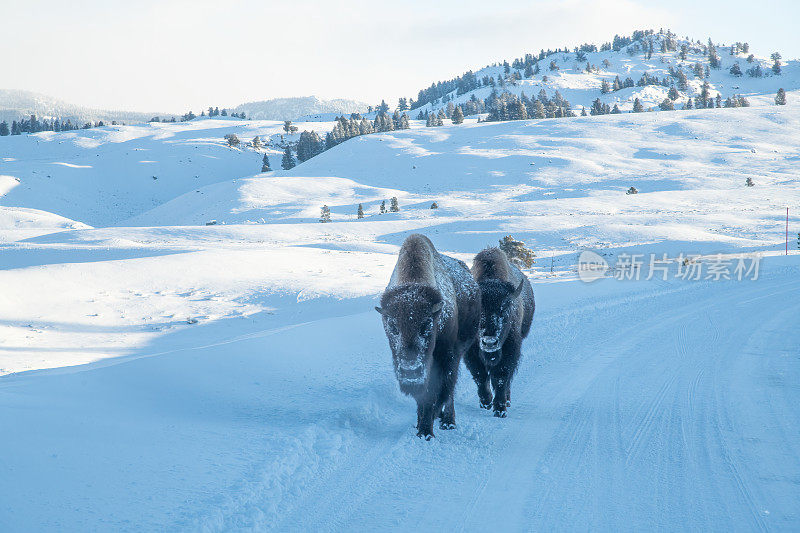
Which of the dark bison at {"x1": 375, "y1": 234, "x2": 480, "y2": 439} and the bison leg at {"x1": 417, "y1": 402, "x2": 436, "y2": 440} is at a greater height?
the dark bison at {"x1": 375, "y1": 234, "x2": 480, "y2": 439}

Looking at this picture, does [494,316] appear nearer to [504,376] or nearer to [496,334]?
[496,334]

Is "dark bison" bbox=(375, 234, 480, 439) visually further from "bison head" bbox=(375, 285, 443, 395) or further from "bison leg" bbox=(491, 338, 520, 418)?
"bison leg" bbox=(491, 338, 520, 418)

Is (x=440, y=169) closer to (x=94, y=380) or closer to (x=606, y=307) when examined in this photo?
(x=606, y=307)

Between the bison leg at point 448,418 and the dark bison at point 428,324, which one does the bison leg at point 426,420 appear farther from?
the bison leg at point 448,418

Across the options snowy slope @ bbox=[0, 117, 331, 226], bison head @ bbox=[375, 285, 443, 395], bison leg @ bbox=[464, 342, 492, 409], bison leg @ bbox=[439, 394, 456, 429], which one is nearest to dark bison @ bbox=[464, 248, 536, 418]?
bison leg @ bbox=[464, 342, 492, 409]

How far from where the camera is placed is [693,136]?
8069cm

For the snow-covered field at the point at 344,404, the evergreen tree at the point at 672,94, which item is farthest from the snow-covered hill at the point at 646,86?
the snow-covered field at the point at 344,404

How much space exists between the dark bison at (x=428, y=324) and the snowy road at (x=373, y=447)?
0.52m

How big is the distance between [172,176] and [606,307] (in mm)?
93354

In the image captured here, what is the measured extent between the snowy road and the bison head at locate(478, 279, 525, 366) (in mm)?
861

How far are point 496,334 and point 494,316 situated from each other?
0.24 metres

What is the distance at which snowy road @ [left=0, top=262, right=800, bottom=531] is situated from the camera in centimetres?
399

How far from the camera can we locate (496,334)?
21.6 ft

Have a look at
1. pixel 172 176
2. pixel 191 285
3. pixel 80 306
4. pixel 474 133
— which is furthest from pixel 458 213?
pixel 172 176
